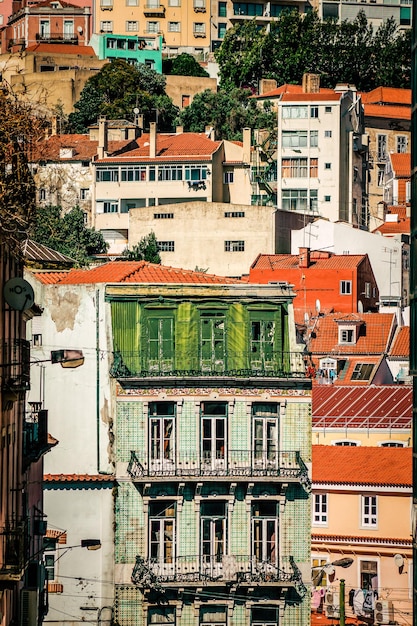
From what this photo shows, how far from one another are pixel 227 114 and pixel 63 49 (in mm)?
29794

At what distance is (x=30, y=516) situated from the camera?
37.1m

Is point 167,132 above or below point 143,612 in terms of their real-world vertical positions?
above

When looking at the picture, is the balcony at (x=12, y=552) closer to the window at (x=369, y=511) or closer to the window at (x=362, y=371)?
the window at (x=369, y=511)

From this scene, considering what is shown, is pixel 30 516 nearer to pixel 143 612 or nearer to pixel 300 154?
pixel 143 612

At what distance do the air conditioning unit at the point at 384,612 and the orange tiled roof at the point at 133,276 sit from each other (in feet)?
37.1

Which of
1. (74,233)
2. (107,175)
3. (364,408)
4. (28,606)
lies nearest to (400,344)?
(364,408)

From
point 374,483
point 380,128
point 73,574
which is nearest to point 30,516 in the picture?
point 73,574

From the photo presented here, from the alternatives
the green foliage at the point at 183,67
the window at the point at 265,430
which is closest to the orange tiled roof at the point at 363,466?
the window at the point at 265,430

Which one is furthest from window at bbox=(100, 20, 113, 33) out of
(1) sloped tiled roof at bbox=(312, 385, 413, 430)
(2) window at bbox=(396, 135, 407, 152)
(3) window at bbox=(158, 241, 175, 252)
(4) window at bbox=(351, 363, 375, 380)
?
(1) sloped tiled roof at bbox=(312, 385, 413, 430)

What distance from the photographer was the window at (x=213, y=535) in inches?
1748

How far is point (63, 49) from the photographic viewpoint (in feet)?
518

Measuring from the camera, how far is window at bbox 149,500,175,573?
1750 inches

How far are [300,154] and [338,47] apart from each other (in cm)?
2748

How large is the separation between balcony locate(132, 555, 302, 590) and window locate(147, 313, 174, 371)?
4.72 meters
